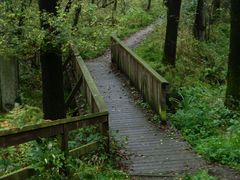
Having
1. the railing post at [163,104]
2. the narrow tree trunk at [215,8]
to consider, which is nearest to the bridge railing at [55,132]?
the railing post at [163,104]

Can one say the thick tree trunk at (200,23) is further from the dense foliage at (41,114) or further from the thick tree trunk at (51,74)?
the thick tree trunk at (51,74)

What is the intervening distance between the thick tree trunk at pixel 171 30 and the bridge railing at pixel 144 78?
177 centimetres

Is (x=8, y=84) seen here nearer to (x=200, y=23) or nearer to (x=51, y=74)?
(x=51, y=74)

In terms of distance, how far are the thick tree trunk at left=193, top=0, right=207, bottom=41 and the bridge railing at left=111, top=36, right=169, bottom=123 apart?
671 cm

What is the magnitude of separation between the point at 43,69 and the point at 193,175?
4353 millimetres

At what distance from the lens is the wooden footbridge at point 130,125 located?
710cm

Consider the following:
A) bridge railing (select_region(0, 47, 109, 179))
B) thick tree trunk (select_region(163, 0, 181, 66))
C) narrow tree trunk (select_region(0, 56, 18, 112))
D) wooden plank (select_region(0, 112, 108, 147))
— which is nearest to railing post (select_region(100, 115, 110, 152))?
bridge railing (select_region(0, 47, 109, 179))

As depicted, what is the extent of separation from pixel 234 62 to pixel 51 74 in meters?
5.14

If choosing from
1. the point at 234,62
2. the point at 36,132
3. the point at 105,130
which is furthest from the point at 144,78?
the point at 36,132

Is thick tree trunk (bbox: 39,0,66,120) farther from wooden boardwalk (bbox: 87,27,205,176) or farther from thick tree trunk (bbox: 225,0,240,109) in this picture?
thick tree trunk (bbox: 225,0,240,109)

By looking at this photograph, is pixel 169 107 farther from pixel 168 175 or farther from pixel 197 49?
pixel 197 49

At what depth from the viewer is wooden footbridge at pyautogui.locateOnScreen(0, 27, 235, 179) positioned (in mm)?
7098

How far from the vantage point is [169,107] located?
13.7m

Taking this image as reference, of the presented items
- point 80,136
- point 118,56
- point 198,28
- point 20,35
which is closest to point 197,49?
point 198,28
